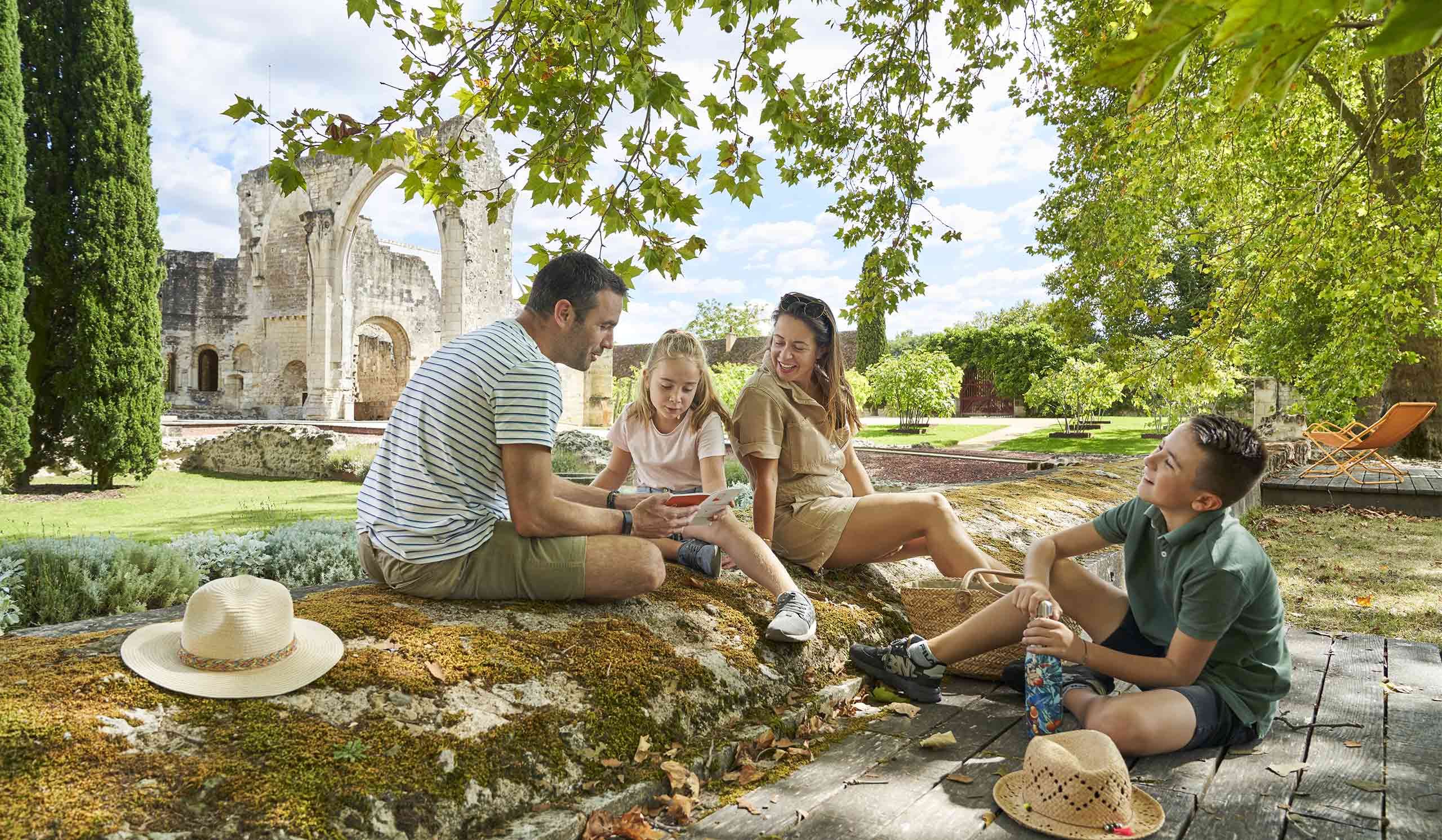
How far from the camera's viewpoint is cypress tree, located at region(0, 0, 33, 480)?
9906mm

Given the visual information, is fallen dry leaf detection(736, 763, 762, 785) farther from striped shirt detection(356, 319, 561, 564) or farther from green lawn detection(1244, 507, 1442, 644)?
green lawn detection(1244, 507, 1442, 644)

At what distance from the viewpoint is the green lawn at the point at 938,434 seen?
19.4 m

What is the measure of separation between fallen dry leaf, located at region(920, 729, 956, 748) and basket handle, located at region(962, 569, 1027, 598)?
59cm

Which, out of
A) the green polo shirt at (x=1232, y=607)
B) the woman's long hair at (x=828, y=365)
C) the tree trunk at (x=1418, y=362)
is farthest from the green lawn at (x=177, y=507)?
the tree trunk at (x=1418, y=362)

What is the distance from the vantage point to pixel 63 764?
166 cm

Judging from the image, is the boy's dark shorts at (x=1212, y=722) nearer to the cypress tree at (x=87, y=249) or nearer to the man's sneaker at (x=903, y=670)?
the man's sneaker at (x=903, y=670)

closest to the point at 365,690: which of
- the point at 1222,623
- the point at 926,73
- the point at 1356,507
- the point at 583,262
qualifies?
the point at 583,262

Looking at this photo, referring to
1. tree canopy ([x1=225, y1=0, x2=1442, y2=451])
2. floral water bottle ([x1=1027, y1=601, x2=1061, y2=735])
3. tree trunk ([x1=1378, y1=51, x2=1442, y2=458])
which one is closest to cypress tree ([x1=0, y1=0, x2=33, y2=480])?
tree canopy ([x1=225, y1=0, x2=1442, y2=451])

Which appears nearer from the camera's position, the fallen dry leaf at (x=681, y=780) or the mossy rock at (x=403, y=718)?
the mossy rock at (x=403, y=718)

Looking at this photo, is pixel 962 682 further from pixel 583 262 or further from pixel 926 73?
pixel 926 73

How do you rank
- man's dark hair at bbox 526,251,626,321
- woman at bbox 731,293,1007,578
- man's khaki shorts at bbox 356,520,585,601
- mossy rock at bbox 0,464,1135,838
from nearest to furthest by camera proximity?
mossy rock at bbox 0,464,1135,838 → man's khaki shorts at bbox 356,520,585,601 → man's dark hair at bbox 526,251,626,321 → woman at bbox 731,293,1007,578

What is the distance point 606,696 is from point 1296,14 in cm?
219

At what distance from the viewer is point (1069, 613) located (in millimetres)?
3055

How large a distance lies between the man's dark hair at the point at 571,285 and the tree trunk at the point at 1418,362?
38.2 ft
